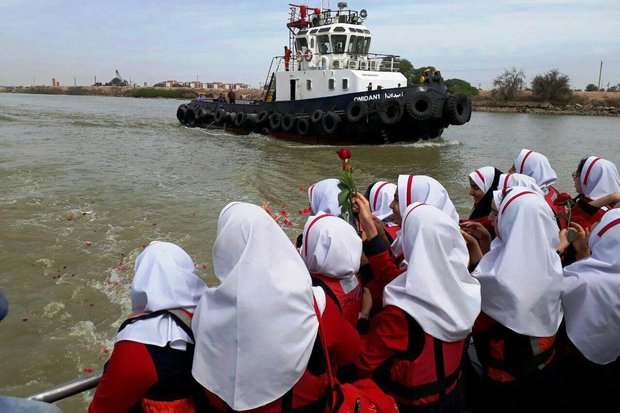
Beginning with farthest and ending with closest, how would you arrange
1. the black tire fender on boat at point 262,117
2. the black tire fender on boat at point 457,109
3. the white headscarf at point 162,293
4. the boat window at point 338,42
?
the black tire fender on boat at point 262,117 < the boat window at point 338,42 < the black tire fender on boat at point 457,109 < the white headscarf at point 162,293

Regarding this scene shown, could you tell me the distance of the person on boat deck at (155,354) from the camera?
1309 mm

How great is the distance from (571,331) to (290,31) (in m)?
16.6

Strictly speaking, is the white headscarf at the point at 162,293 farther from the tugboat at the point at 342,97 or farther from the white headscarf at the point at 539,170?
the tugboat at the point at 342,97

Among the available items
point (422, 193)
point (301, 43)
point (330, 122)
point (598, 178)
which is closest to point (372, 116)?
point (330, 122)

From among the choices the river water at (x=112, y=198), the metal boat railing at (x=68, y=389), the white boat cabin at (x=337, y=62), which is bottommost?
the river water at (x=112, y=198)

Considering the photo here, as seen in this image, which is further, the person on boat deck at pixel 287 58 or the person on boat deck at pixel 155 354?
the person on boat deck at pixel 287 58

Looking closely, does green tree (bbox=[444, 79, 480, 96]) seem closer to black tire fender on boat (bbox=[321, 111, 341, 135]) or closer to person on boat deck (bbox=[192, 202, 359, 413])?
black tire fender on boat (bbox=[321, 111, 341, 135])

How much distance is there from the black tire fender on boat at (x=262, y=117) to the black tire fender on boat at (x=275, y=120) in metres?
0.29

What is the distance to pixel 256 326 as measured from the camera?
1.21 m

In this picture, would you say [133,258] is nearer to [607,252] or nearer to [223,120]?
[607,252]

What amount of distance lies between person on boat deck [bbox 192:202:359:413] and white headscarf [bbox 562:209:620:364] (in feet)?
3.31

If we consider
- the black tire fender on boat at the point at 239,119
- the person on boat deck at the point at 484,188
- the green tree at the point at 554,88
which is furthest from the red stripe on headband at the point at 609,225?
→ the green tree at the point at 554,88

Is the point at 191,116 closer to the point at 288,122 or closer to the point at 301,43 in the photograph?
the point at 301,43

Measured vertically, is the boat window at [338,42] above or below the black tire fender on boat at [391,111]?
above
